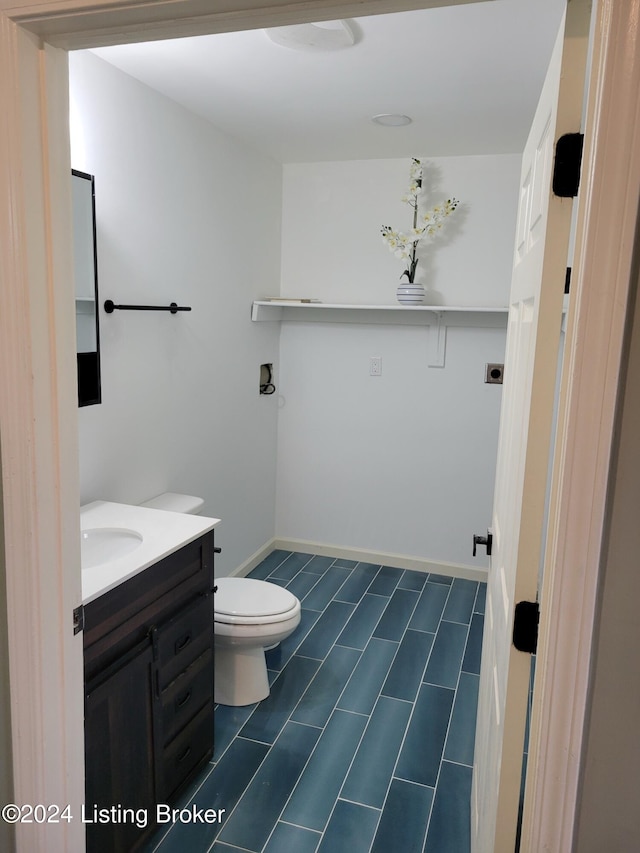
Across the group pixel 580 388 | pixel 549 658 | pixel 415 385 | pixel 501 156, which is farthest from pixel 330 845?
pixel 501 156

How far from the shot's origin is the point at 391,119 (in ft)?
9.69

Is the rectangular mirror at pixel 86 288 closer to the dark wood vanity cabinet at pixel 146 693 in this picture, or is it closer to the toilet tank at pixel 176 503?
the toilet tank at pixel 176 503

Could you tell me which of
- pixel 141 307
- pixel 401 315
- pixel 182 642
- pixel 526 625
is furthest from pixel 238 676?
pixel 401 315

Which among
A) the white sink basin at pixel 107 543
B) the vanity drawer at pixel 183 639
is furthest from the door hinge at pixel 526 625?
the white sink basin at pixel 107 543

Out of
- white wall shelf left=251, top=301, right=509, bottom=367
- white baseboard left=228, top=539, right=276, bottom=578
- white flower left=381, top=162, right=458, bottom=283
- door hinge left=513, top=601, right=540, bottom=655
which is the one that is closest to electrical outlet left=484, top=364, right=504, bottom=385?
white wall shelf left=251, top=301, right=509, bottom=367

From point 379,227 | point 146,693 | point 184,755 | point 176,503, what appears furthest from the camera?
point 379,227

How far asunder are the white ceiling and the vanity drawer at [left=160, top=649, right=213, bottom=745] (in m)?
2.03

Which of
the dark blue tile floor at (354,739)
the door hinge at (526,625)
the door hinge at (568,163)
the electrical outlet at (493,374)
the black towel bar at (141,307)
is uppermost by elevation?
the door hinge at (568,163)

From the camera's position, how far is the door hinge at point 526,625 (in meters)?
1.08

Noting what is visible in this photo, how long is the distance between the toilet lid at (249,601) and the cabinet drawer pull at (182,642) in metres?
0.40

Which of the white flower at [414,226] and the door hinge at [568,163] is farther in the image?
the white flower at [414,226]

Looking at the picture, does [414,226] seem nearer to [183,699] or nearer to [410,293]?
[410,293]

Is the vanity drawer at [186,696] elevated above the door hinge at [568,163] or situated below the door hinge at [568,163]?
below

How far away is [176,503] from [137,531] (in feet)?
2.19
